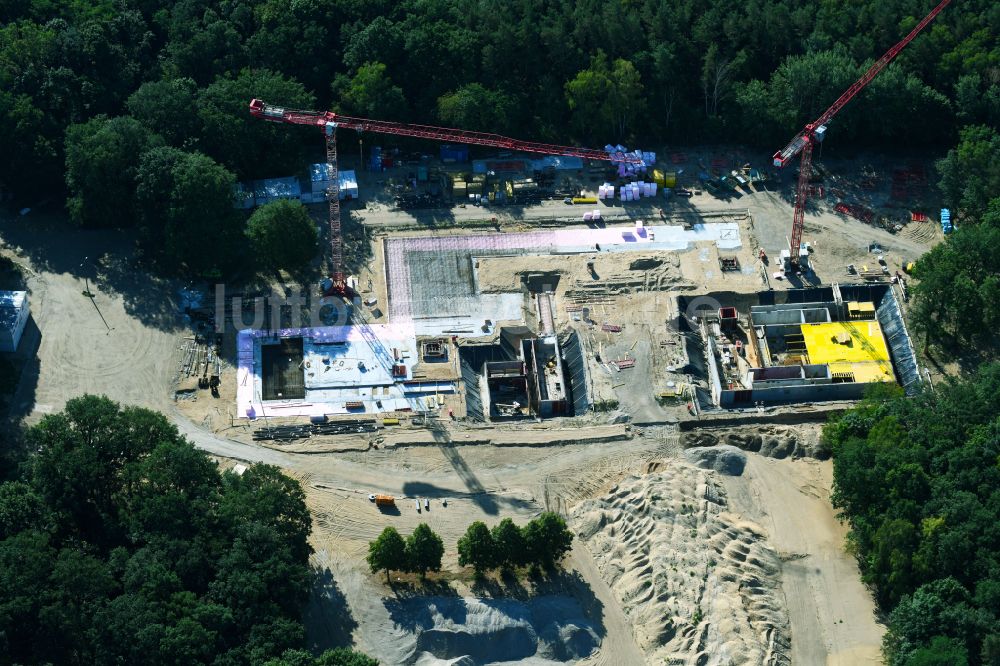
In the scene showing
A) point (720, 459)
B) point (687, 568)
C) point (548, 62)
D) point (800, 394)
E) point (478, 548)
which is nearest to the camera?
point (687, 568)

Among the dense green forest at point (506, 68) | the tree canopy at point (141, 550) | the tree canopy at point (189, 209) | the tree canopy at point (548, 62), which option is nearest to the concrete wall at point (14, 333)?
the tree canopy at point (189, 209)

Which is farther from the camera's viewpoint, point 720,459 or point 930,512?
point 720,459

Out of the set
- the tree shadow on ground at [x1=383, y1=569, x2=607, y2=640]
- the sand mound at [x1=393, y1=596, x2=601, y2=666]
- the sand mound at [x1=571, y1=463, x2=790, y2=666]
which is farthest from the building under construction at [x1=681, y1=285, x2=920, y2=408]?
the sand mound at [x1=393, y1=596, x2=601, y2=666]

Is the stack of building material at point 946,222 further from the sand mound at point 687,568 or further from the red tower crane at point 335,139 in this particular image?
the sand mound at point 687,568

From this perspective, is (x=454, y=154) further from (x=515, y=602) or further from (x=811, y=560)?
(x=811, y=560)

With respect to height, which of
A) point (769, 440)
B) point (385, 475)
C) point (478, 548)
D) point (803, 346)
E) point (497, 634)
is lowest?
point (497, 634)

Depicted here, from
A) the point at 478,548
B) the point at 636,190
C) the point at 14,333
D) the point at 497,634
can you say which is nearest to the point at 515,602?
the point at 497,634
